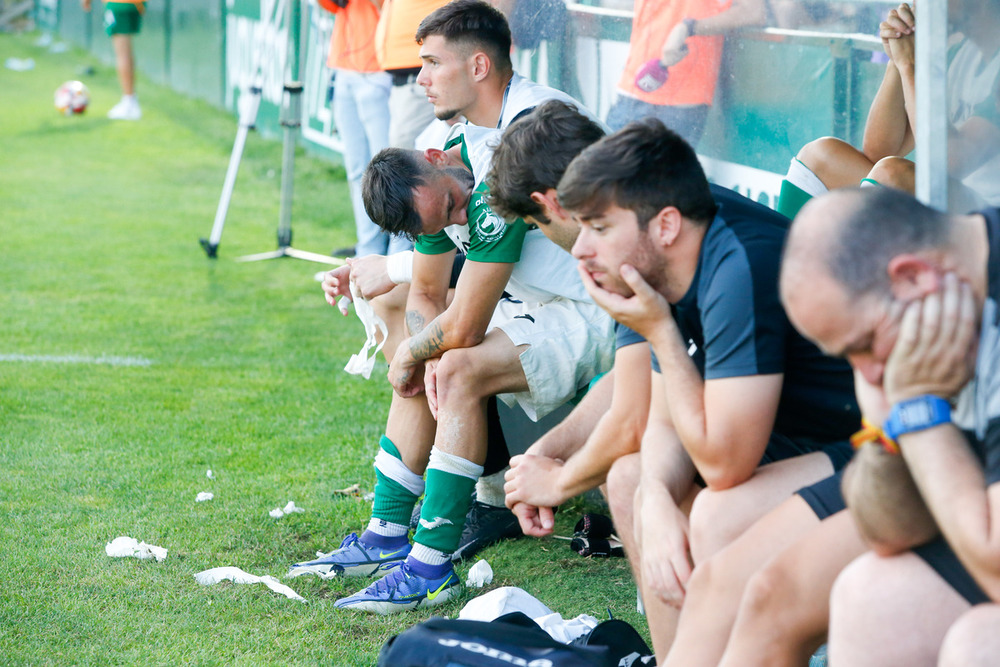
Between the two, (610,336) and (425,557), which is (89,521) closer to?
(425,557)

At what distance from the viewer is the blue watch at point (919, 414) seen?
1.44 meters

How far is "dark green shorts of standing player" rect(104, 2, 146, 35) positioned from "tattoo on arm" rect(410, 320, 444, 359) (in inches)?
465

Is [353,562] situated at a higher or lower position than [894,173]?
lower

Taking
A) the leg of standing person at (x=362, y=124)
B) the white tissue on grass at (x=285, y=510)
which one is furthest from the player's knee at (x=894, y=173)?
the leg of standing person at (x=362, y=124)

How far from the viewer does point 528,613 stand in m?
2.76

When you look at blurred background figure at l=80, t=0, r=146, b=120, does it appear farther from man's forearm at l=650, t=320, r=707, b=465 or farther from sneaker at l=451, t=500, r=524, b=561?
man's forearm at l=650, t=320, r=707, b=465

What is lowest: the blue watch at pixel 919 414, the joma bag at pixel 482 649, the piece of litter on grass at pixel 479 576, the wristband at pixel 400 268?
the piece of litter on grass at pixel 479 576

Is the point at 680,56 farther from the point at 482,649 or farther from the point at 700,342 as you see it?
the point at 482,649

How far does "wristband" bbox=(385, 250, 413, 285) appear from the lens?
11.5 ft

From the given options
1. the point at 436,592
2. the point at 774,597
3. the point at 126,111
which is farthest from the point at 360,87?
the point at 126,111

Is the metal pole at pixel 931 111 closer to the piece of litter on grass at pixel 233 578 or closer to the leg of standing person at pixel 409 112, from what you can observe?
the piece of litter on grass at pixel 233 578

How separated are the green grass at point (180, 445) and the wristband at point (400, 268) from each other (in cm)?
80

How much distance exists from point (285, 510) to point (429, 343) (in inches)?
35.7

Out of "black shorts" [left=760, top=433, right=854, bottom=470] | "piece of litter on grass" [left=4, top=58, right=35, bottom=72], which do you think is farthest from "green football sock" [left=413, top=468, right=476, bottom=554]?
"piece of litter on grass" [left=4, top=58, right=35, bottom=72]
